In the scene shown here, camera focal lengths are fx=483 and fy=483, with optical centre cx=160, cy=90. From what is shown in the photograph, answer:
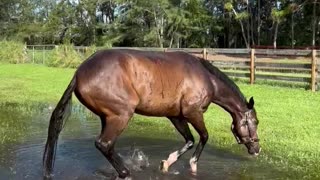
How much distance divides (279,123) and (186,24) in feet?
145

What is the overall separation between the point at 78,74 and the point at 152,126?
4598mm

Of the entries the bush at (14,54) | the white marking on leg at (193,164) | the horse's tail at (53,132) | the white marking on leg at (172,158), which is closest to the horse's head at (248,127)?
the white marking on leg at (193,164)

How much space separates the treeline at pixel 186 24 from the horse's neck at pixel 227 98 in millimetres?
39874

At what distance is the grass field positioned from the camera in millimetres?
7297

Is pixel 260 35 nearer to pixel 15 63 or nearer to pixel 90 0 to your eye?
pixel 90 0

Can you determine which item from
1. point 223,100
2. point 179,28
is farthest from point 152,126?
point 179,28

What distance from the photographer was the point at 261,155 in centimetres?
761

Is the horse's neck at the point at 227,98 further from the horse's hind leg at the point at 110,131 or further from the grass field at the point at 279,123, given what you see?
the horse's hind leg at the point at 110,131

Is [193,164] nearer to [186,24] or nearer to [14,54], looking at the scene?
[14,54]

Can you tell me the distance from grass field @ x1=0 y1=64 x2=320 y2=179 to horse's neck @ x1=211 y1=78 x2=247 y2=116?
0.98 m

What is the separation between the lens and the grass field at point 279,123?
7.30 meters

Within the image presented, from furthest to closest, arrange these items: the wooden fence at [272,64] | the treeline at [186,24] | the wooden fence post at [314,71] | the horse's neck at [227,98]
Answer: the treeline at [186,24] → the wooden fence at [272,64] → the wooden fence post at [314,71] → the horse's neck at [227,98]

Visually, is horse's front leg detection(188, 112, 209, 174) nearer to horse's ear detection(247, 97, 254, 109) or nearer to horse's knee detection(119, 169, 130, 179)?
horse's ear detection(247, 97, 254, 109)

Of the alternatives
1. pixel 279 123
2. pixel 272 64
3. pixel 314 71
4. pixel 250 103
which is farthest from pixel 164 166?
pixel 272 64
